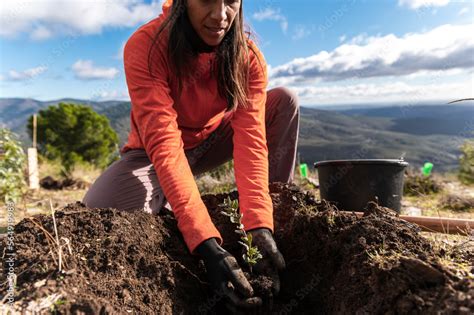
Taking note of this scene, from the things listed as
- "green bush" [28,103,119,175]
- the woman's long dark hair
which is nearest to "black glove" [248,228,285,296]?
the woman's long dark hair

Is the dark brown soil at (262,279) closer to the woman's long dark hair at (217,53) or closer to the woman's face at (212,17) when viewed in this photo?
the woman's long dark hair at (217,53)

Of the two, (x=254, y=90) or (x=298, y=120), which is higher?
(x=254, y=90)

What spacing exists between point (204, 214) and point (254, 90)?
926 millimetres

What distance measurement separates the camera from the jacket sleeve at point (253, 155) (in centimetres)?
191

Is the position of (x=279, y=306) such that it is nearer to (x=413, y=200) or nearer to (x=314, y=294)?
(x=314, y=294)

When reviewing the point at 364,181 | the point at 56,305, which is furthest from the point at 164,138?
the point at 364,181

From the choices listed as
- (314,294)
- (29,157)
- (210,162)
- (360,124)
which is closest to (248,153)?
(314,294)

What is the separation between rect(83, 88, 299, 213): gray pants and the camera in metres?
2.64

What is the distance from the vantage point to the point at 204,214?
5.94 ft

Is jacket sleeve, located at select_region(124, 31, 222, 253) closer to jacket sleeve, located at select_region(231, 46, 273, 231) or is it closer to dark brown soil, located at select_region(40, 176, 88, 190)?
jacket sleeve, located at select_region(231, 46, 273, 231)

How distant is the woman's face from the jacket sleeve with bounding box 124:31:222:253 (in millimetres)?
297

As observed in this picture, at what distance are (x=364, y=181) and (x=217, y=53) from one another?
142cm

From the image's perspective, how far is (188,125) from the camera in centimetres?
266

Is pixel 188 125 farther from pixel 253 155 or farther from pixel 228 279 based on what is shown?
pixel 228 279
